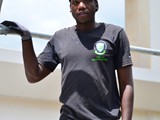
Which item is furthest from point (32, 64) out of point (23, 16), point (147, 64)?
point (147, 64)

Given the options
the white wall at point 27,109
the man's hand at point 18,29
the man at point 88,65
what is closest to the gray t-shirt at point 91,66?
Answer: the man at point 88,65

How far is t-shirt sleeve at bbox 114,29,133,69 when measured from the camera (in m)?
1.18

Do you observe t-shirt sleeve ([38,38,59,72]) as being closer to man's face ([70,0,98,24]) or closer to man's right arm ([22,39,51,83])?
man's right arm ([22,39,51,83])

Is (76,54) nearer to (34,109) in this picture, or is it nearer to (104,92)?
(104,92)

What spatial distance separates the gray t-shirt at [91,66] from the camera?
1.11m

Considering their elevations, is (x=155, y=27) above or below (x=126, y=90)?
below

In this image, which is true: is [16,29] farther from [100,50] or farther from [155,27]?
[155,27]

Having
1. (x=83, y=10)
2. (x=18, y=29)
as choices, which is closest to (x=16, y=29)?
(x=18, y=29)

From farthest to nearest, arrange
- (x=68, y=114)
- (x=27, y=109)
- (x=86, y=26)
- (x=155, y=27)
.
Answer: (x=155, y=27)
(x=27, y=109)
(x=86, y=26)
(x=68, y=114)

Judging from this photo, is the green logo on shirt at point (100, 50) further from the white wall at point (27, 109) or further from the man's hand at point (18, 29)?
the white wall at point (27, 109)

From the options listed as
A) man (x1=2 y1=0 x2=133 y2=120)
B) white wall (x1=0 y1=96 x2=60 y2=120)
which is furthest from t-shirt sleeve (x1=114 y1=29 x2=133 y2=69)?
white wall (x1=0 y1=96 x2=60 y2=120)

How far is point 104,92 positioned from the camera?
3.70ft

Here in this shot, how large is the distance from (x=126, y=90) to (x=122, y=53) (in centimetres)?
13

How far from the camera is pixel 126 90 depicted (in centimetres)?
117
